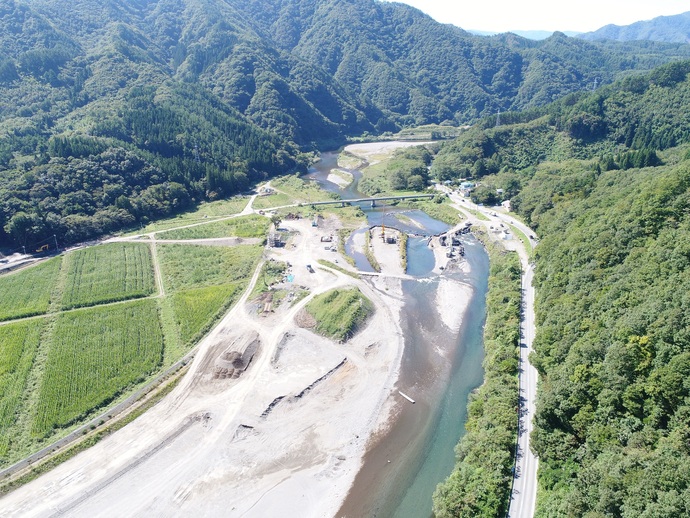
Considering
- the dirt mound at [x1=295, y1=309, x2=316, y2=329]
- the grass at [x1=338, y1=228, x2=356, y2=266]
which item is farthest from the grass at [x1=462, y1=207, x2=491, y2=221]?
the dirt mound at [x1=295, y1=309, x2=316, y2=329]

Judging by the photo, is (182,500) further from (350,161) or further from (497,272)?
(350,161)

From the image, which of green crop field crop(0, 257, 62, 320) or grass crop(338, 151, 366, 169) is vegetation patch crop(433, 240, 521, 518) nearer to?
green crop field crop(0, 257, 62, 320)

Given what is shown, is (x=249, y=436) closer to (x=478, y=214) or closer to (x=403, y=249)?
(x=403, y=249)

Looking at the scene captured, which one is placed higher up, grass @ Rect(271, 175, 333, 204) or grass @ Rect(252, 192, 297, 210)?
grass @ Rect(271, 175, 333, 204)

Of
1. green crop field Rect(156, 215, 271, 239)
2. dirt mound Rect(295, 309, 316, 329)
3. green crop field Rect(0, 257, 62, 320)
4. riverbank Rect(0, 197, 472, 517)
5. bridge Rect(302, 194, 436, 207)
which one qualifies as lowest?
riverbank Rect(0, 197, 472, 517)

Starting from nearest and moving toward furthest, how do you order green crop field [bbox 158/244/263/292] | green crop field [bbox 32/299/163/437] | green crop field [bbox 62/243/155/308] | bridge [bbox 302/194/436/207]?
green crop field [bbox 32/299/163/437] → green crop field [bbox 62/243/155/308] → green crop field [bbox 158/244/263/292] → bridge [bbox 302/194/436/207]

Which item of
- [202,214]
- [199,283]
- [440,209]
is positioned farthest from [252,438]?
[440,209]
